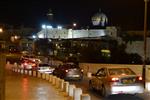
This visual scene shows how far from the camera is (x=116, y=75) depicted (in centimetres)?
1855

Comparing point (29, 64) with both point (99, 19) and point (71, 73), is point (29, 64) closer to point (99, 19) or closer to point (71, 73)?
point (71, 73)

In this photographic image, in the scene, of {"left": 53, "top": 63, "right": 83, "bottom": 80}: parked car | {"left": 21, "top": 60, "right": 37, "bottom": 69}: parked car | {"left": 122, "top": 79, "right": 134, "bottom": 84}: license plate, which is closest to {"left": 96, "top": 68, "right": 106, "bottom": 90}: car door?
{"left": 122, "top": 79, "right": 134, "bottom": 84}: license plate

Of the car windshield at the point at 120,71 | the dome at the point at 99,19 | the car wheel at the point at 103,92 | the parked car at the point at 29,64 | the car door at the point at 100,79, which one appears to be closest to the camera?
the car wheel at the point at 103,92

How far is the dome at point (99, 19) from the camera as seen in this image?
462ft

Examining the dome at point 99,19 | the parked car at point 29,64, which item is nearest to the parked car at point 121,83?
the parked car at point 29,64

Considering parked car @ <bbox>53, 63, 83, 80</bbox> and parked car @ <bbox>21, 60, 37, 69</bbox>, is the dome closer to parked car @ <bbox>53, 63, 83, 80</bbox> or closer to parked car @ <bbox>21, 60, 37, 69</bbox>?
parked car @ <bbox>21, 60, 37, 69</bbox>

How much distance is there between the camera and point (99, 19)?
471 feet

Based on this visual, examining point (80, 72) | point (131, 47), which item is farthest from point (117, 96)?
point (131, 47)

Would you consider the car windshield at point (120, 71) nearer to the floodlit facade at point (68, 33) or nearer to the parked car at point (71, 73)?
the parked car at point (71, 73)

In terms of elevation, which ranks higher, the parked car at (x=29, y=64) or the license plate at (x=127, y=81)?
the license plate at (x=127, y=81)

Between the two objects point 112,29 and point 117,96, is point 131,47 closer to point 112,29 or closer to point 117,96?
point 112,29

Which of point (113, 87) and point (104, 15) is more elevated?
point (104, 15)

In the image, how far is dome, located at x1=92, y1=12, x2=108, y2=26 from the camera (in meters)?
141

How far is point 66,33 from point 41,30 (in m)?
8.69
